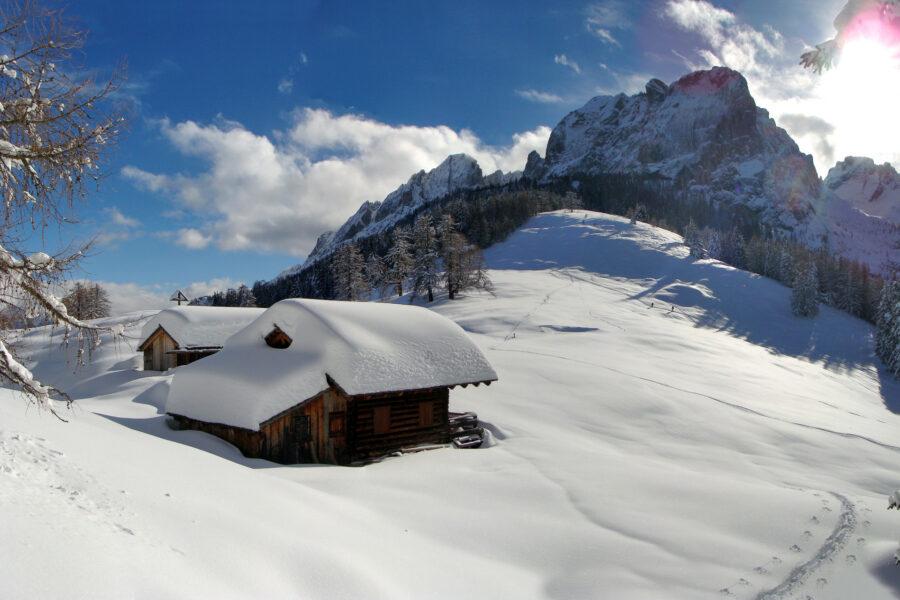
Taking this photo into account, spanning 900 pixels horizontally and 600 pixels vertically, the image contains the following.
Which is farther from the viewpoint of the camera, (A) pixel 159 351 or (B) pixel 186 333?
(A) pixel 159 351

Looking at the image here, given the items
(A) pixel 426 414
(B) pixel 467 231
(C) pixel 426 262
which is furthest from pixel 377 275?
(A) pixel 426 414

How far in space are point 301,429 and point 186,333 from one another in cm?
1819

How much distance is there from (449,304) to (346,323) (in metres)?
38.3

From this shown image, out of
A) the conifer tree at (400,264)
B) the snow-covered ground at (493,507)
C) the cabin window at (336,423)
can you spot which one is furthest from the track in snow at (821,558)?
the conifer tree at (400,264)

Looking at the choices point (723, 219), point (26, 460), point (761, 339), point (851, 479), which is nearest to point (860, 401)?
point (761, 339)

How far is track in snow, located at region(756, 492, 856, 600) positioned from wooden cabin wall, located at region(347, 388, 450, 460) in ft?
33.7

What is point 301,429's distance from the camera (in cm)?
1402

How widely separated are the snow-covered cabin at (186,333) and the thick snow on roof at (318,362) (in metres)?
13.4

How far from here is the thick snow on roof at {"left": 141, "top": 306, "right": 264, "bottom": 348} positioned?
28484mm

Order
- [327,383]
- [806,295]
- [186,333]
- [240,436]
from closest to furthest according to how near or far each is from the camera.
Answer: [327,383], [240,436], [186,333], [806,295]

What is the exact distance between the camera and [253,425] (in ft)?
43.0

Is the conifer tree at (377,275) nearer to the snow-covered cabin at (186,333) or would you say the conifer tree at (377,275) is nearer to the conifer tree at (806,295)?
the snow-covered cabin at (186,333)

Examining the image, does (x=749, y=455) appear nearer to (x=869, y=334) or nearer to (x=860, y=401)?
(x=860, y=401)

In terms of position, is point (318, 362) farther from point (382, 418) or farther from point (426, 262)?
point (426, 262)
